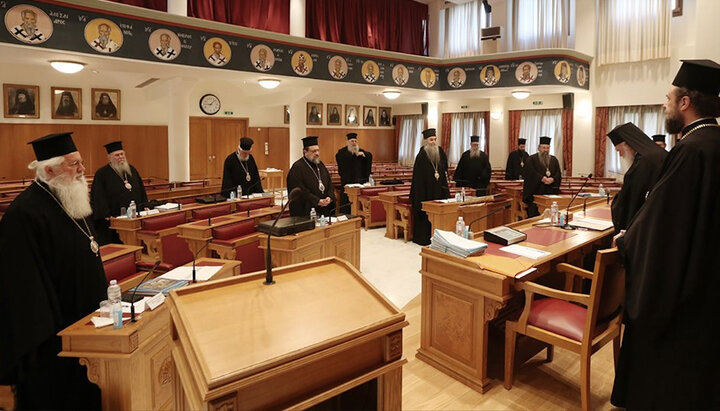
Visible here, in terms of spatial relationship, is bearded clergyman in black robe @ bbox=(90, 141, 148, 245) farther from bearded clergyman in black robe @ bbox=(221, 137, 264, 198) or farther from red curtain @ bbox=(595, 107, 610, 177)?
red curtain @ bbox=(595, 107, 610, 177)

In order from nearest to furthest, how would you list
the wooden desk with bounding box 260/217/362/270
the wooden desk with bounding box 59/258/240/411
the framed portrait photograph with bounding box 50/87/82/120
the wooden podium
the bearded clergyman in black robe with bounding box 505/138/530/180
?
the wooden podium < the wooden desk with bounding box 59/258/240/411 < the wooden desk with bounding box 260/217/362/270 < the framed portrait photograph with bounding box 50/87/82/120 < the bearded clergyman in black robe with bounding box 505/138/530/180

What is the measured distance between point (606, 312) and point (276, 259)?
123 inches

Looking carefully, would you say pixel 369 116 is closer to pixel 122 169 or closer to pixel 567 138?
pixel 567 138

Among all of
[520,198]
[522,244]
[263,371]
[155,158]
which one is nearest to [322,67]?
[520,198]

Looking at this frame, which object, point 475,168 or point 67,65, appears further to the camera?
point 475,168

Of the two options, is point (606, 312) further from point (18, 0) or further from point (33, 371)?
point (18, 0)

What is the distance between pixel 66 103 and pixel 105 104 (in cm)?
90

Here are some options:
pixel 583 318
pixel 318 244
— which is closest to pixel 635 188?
pixel 583 318

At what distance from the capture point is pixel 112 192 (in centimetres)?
649

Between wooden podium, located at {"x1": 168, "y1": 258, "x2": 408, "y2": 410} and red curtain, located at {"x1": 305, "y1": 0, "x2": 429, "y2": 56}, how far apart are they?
13803mm

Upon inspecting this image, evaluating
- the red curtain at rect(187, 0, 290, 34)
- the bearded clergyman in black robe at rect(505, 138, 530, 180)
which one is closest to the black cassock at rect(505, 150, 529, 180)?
the bearded clergyman in black robe at rect(505, 138, 530, 180)

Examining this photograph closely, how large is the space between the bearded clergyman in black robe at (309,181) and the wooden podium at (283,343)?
424cm

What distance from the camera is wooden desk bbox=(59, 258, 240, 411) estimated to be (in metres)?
2.29

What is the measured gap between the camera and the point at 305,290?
199 cm
